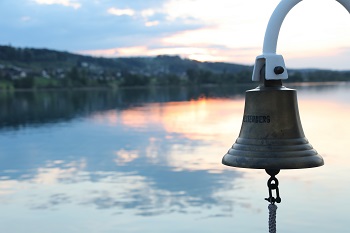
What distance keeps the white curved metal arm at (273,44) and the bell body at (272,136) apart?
148mm

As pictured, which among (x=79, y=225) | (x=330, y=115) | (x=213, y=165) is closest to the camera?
(x=79, y=225)

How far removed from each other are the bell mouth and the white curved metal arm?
1.07 ft

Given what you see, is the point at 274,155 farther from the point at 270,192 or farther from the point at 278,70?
the point at 278,70

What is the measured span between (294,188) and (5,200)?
9.44 meters

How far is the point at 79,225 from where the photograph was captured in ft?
52.2

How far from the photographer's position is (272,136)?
286 centimetres

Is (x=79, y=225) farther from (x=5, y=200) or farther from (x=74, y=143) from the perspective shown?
(x=74, y=143)

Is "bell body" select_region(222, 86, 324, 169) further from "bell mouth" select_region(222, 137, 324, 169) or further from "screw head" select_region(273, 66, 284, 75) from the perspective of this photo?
"screw head" select_region(273, 66, 284, 75)

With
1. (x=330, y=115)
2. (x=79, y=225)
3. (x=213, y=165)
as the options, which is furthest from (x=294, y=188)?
(x=330, y=115)

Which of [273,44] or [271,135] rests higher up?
[273,44]

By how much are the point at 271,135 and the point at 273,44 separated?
48 cm

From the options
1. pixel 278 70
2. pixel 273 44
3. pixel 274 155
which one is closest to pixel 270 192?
pixel 274 155

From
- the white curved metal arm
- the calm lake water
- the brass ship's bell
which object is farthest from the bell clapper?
the calm lake water

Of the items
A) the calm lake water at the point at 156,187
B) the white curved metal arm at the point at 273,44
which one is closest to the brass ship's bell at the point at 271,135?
the white curved metal arm at the point at 273,44
